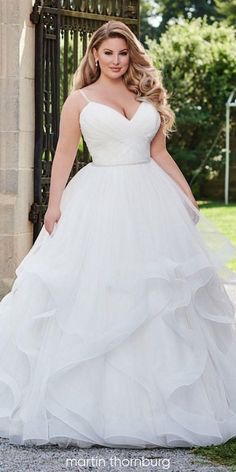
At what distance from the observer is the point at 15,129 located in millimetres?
7488

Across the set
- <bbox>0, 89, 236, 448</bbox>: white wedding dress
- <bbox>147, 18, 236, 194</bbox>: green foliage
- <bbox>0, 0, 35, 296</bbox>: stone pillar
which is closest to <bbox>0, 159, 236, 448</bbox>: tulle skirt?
<bbox>0, 89, 236, 448</bbox>: white wedding dress

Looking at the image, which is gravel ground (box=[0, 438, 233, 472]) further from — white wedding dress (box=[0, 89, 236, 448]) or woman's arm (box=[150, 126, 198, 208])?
woman's arm (box=[150, 126, 198, 208])

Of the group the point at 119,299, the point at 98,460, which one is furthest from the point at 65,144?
the point at 98,460

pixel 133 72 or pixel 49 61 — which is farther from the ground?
pixel 133 72

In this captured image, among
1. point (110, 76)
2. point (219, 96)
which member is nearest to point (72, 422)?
point (110, 76)

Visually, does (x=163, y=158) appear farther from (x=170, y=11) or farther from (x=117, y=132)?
(x=170, y=11)

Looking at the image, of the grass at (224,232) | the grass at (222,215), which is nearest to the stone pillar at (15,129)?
the grass at (224,232)

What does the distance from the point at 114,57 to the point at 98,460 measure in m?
1.69

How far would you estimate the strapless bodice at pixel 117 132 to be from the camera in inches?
185

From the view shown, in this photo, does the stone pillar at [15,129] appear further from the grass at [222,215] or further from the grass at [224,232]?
the grass at [222,215]

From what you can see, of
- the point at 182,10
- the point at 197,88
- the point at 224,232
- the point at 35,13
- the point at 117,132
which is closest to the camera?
the point at 117,132

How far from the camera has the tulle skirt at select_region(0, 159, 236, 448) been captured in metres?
4.38

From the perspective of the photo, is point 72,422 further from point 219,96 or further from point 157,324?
point 219,96

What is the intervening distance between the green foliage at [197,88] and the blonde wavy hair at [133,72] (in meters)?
18.6
